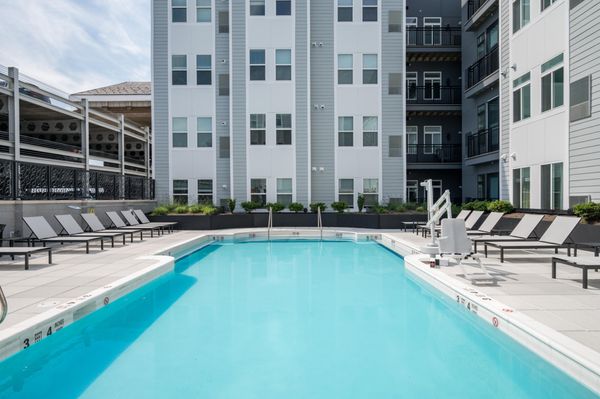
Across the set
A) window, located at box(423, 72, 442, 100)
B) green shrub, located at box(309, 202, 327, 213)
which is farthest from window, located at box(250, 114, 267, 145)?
window, located at box(423, 72, 442, 100)

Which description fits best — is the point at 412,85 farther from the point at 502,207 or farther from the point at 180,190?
the point at 180,190

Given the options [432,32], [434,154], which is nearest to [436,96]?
[434,154]

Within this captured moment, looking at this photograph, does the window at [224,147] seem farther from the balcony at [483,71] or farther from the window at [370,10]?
the balcony at [483,71]

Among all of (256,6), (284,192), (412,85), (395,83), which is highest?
(256,6)

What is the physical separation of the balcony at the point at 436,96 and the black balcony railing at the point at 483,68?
1.66 m

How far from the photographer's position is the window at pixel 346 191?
20828 mm

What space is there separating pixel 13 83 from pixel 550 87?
23.0 meters

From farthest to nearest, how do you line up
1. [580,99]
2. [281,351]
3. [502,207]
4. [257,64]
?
1. [257,64]
2. [502,207]
3. [580,99]
4. [281,351]

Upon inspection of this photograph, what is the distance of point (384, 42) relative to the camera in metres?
20.6

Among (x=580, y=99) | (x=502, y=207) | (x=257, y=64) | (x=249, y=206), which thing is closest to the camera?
(x=580, y=99)

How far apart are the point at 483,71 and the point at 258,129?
10992 millimetres

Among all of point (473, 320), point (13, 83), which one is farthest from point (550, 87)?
point (13, 83)

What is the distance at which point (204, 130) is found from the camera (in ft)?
68.7

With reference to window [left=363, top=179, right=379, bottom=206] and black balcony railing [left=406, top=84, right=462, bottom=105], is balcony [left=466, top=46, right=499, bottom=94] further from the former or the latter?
window [left=363, top=179, right=379, bottom=206]
